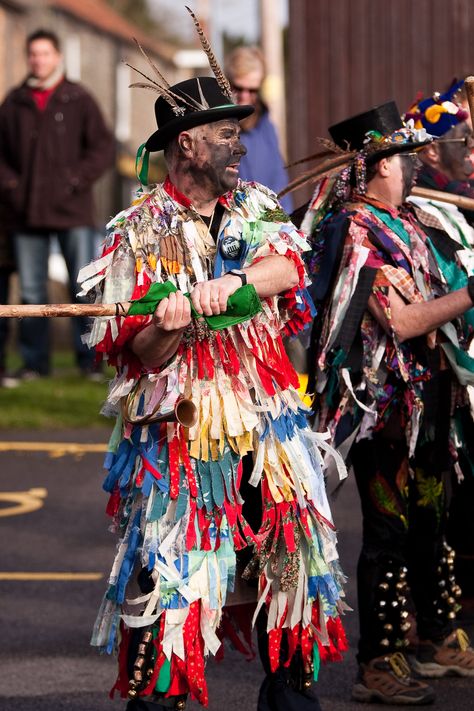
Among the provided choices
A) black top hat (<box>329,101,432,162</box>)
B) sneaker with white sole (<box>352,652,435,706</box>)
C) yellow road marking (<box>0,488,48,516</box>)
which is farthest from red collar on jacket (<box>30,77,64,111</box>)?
sneaker with white sole (<box>352,652,435,706</box>)

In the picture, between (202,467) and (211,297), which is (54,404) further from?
(211,297)

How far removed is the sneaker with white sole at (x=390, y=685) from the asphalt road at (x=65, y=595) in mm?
60

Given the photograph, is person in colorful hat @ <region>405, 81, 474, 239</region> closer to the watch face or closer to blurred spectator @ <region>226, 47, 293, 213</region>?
the watch face

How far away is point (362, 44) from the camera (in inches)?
544

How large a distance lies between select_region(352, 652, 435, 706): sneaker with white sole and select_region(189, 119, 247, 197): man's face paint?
6.35 feet

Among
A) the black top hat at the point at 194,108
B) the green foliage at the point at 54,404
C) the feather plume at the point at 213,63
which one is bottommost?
the green foliage at the point at 54,404

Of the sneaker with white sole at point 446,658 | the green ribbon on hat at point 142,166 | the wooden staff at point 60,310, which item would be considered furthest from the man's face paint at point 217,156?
the sneaker with white sole at point 446,658

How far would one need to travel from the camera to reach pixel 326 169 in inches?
229

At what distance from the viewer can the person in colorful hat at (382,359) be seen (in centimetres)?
547

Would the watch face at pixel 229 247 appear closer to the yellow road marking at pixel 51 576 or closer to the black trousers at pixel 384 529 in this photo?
the black trousers at pixel 384 529

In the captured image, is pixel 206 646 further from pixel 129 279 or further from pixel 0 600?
pixel 0 600

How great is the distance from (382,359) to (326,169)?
0.76 meters

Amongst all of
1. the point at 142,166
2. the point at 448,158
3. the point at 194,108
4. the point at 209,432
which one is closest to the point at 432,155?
the point at 448,158

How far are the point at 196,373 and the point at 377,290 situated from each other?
3.62 ft
